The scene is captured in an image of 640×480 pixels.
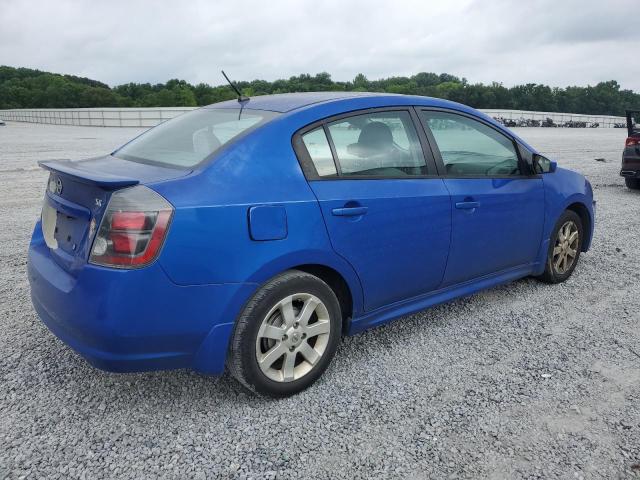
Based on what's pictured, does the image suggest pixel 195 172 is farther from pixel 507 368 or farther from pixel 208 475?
pixel 507 368

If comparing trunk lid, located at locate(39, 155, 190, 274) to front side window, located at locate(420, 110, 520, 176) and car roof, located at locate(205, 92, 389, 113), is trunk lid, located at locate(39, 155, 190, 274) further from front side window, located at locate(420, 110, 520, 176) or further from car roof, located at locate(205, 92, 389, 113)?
front side window, located at locate(420, 110, 520, 176)

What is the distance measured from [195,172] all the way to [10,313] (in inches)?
90.3

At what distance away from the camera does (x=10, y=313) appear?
3.96 metres

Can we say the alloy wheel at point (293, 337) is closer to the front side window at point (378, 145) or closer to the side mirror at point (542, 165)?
the front side window at point (378, 145)

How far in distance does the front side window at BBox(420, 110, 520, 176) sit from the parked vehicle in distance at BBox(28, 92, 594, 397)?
2 centimetres

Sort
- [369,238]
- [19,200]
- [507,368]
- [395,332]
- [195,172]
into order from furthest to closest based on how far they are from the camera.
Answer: [19,200]
[395,332]
[507,368]
[369,238]
[195,172]

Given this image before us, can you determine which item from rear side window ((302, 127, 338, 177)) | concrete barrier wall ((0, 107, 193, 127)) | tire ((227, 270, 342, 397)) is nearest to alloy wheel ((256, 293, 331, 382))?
tire ((227, 270, 342, 397))

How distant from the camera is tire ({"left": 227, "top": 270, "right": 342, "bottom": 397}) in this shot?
266cm

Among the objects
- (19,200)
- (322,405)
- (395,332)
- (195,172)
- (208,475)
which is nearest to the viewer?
(208,475)

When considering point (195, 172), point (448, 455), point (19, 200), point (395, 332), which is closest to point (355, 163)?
point (195, 172)

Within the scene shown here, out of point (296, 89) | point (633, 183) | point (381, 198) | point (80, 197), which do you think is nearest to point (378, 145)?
point (381, 198)

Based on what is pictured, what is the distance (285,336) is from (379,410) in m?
0.61

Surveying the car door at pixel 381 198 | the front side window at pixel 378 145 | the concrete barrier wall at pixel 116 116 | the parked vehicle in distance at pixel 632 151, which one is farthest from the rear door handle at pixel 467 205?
the concrete barrier wall at pixel 116 116

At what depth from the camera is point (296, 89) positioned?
2024 inches
